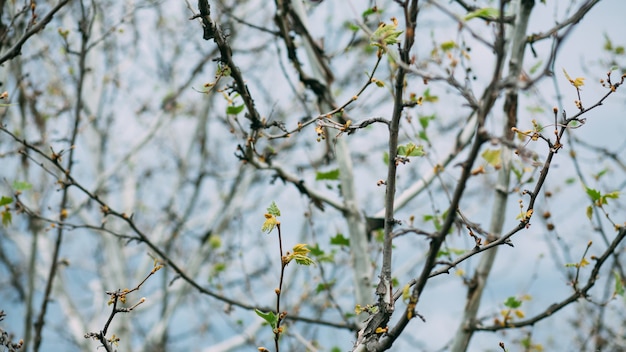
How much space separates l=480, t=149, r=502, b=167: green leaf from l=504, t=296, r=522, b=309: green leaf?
Result: 0.56 m

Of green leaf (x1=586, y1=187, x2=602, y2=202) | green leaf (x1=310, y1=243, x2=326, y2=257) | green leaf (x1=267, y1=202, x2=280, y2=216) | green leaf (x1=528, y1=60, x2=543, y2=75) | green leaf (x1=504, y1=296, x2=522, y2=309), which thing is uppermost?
green leaf (x1=528, y1=60, x2=543, y2=75)

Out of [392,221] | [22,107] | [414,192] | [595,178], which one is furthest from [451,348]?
[22,107]

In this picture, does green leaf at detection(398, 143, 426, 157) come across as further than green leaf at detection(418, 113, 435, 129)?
No

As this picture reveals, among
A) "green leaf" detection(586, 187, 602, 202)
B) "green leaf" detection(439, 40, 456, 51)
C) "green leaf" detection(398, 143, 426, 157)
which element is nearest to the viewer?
"green leaf" detection(398, 143, 426, 157)

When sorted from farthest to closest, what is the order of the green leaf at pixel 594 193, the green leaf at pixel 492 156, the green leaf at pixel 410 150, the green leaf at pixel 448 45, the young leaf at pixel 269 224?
the green leaf at pixel 448 45, the green leaf at pixel 492 156, the green leaf at pixel 594 193, the green leaf at pixel 410 150, the young leaf at pixel 269 224

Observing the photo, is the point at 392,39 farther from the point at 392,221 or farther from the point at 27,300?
the point at 27,300

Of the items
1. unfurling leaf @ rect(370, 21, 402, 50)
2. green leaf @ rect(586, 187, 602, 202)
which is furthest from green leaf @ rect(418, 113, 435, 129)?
unfurling leaf @ rect(370, 21, 402, 50)

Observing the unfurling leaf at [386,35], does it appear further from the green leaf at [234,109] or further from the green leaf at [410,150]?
the green leaf at [234,109]

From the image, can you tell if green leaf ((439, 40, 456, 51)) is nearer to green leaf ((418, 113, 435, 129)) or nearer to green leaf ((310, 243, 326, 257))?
green leaf ((418, 113, 435, 129))

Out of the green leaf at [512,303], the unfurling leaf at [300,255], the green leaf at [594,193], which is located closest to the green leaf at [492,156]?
the green leaf at [594,193]

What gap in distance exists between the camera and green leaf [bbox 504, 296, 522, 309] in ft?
6.97

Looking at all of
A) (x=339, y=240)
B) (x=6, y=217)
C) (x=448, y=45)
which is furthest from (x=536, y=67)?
(x=6, y=217)

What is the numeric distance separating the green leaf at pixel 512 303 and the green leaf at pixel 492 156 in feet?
1.83

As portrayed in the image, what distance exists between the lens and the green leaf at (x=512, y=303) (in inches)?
83.7
